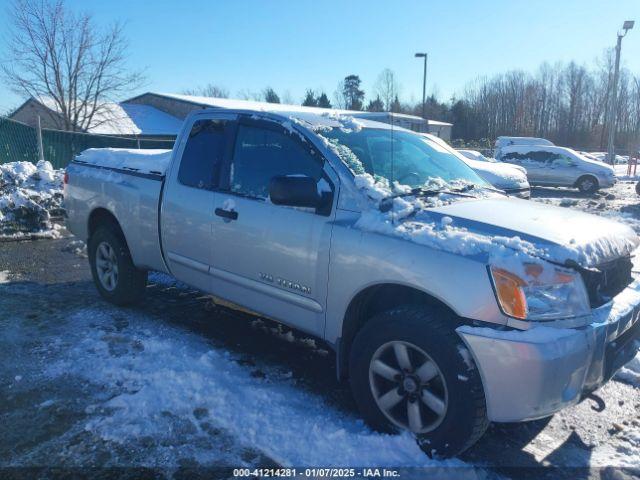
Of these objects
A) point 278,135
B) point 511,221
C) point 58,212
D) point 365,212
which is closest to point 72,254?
point 58,212

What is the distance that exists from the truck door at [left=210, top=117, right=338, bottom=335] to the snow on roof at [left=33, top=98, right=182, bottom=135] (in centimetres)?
2484

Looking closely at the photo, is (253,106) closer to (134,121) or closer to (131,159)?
(131,159)

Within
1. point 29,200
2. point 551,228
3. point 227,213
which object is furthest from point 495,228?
point 29,200

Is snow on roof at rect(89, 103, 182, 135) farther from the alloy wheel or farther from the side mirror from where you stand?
the alloy wheel

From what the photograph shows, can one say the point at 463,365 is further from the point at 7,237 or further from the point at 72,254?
the point at 7,237

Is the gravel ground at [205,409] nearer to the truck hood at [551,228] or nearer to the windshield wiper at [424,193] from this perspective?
the truck hood at [551,228]

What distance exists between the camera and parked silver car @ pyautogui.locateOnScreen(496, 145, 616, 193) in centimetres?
1870

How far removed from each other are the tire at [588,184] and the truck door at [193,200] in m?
17.8

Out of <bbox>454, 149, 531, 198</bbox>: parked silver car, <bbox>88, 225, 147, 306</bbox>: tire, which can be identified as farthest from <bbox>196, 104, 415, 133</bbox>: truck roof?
<bbox>454, 149, 531, 198</bbox>: parked silver car

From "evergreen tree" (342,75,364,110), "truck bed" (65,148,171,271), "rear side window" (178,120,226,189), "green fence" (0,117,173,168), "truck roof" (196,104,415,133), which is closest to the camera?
"truck roof" (196,104,415,133)

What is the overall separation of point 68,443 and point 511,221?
2.87 metres

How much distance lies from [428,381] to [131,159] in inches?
143

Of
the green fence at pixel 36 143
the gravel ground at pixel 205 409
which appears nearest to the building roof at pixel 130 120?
the green fence at pixel 36 143

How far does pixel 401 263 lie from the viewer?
9.55ft
